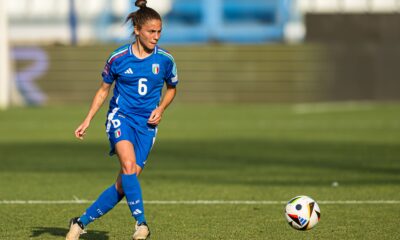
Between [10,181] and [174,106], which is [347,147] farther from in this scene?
[174,106]

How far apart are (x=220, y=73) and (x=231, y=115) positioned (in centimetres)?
372

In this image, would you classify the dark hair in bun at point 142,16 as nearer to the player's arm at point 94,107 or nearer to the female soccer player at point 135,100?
the female soccer player at point 135,100

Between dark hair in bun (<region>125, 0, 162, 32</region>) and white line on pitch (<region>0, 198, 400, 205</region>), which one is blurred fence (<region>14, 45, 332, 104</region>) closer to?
white line on pitch (<region>0, 198, 400, 205</region>)

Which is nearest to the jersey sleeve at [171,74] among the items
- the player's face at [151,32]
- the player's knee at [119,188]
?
the player's face at [151,32]

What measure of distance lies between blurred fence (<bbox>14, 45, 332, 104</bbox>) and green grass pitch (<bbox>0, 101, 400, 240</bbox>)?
408 cm

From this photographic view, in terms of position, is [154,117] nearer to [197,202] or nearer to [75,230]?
[75,230]

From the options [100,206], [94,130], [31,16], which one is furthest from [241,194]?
[31,16]

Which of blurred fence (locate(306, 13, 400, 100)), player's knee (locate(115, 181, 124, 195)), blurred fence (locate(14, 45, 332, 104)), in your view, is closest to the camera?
player's knee (locate(115, 181, 124, 195))

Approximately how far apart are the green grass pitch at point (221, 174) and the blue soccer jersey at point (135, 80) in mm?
1147

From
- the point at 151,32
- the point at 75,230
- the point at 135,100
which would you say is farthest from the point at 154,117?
the point at 75,230

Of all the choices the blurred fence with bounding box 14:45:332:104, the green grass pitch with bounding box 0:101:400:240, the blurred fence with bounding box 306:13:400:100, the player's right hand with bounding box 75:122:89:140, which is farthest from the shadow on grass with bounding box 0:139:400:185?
the blurred fence with bounding box 306:13:400:100

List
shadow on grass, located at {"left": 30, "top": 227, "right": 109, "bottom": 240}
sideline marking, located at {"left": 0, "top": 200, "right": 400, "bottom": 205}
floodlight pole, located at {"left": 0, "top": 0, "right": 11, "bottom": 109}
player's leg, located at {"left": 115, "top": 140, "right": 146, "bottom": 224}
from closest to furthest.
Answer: player's leg, located at {"left": 115, "top": 140, "right": 146, "bottom": 224} < shadow on grass, located at {"left": 30, "top": 227, "right": 109, "bottom": 240} < sideline marking, located at {"left": 0, "top": 200, "right": 400, "bottom": 205} < floodlight pole, located at {"left": 0, "top": 0, "right": 11, "bottom": 109}

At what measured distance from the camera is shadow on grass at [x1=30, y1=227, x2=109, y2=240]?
851cm

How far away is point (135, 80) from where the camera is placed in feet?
26.5
